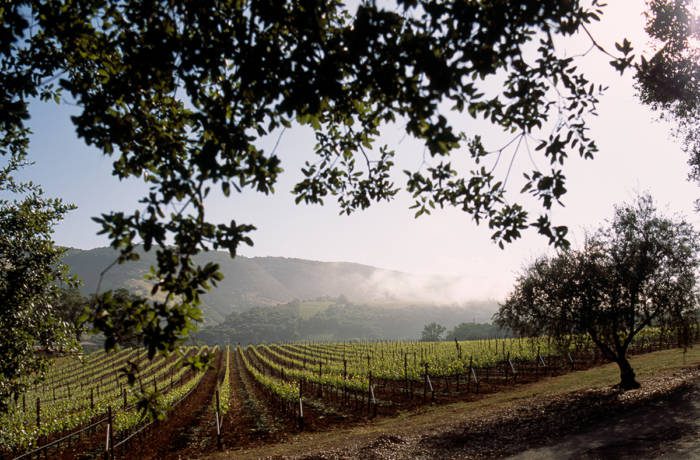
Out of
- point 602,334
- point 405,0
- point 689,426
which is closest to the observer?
point 405,0

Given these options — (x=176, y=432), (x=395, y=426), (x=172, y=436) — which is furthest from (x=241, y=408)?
(x=395, y=426)

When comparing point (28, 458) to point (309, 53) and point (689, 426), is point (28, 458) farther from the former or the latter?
point (689, 426)

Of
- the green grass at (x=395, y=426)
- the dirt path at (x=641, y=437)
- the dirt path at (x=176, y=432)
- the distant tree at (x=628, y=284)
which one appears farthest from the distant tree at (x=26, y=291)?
the distant tree at (x=628, y=284)

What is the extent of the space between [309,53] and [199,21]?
117 cm

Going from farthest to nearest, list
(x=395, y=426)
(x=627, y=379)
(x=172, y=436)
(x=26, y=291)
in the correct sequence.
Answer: (x=172, y=436)
(x=395, y=426)
(x=627, y=379)
(x=26, y=291)

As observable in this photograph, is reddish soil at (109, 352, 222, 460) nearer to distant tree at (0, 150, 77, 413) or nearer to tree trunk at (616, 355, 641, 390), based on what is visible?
distant tree at (0, 150, 77, 413)

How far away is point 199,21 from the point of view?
11.7 ft

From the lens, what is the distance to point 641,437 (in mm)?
9977

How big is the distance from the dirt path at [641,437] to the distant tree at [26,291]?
12470 mm

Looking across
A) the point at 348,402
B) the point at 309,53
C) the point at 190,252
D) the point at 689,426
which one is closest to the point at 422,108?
the point at 309,53

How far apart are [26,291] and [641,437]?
15869 millimetres

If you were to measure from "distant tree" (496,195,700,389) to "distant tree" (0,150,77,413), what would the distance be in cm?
1910

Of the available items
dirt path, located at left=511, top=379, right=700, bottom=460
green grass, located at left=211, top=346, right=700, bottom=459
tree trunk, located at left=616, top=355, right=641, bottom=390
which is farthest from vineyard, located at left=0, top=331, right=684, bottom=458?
dirt path, located at left=511, top=379, right=700, bottom=460

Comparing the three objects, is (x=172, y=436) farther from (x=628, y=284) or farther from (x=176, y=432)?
(x=628, y=284)
